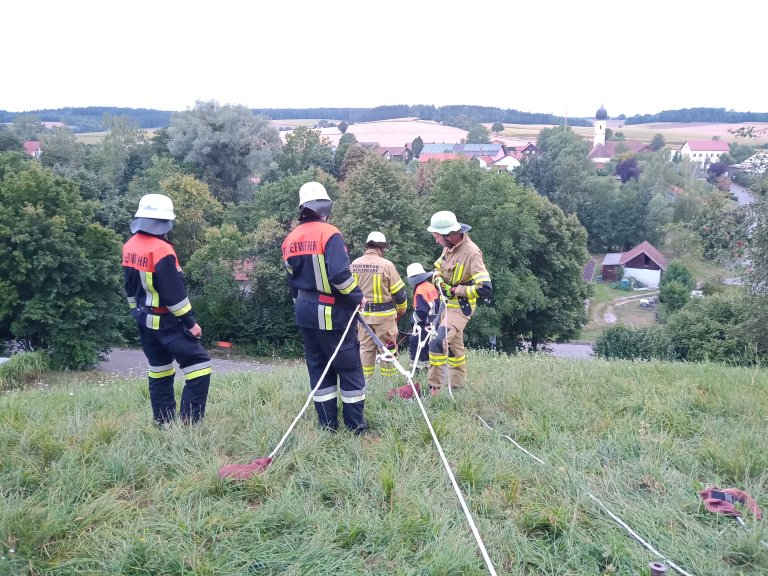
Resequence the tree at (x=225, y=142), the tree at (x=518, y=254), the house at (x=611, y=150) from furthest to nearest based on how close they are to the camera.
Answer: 1. the house at (x=611, y=150)
2. the tree at (x=225, y=142)
3. the tree at (x=518, y=254)

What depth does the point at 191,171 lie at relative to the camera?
150 ft

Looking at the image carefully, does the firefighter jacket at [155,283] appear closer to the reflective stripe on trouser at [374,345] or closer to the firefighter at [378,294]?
the firefighter at [378,294]

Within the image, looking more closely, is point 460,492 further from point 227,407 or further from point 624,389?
point 624,389

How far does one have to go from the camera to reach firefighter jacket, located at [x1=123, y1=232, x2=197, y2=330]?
4918 millimetres

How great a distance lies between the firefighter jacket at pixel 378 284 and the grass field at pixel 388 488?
1.85 metres

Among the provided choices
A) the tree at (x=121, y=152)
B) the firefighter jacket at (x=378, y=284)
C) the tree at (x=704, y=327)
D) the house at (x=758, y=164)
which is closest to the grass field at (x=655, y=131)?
the tree at (x=121, y=152)

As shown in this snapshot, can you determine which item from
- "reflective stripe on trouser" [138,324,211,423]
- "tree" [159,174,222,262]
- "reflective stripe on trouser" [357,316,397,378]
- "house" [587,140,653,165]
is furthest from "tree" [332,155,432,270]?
"house" [587,140,653,165]

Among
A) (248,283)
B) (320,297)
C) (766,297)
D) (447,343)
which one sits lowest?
(248,283)

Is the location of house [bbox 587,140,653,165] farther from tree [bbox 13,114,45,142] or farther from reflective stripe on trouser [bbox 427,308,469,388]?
reflective stripe on trouser [bbox 427,308,469,388]

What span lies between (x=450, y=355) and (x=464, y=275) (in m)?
0.92

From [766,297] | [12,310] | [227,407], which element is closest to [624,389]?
[227,407]

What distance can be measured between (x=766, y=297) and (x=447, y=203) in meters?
18.9

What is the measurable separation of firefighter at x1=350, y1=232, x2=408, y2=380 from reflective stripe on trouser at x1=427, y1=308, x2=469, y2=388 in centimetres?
85

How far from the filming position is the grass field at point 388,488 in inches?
132
